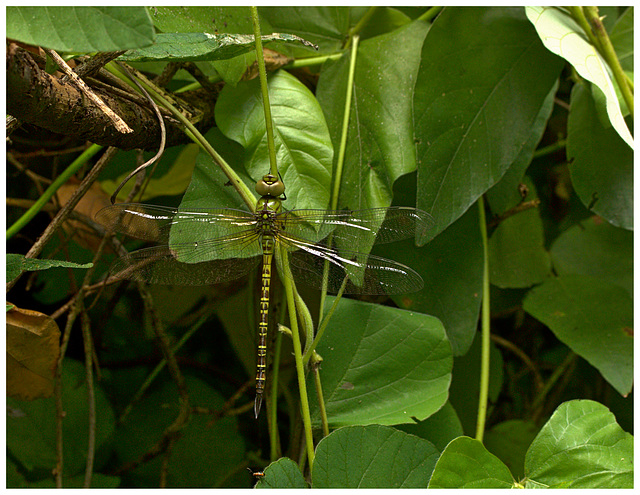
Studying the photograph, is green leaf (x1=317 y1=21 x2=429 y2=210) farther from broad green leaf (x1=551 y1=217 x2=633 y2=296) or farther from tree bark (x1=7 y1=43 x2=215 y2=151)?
broad green leaf (x1=551 y1=217 x2=633 y2=296)

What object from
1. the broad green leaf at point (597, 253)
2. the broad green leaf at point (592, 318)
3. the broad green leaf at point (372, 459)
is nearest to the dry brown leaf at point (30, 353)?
the broad green leaf at point (372, 459)

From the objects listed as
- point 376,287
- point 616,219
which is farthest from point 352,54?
point 616,219

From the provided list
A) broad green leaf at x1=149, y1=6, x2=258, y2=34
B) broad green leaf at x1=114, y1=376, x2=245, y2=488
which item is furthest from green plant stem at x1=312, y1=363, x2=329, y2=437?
broad green leaf at x1=149, y1=6, x2=258, y2=34

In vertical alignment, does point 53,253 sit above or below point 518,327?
above

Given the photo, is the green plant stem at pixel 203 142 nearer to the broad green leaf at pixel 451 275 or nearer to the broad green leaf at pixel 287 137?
the broad green leaf at pixel 287 137

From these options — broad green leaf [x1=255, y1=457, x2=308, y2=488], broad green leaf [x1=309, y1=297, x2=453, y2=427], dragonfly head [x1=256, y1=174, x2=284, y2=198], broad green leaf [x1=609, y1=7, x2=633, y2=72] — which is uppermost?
broad green leaf [x1=609, y1=7, x2=633, y2=72]

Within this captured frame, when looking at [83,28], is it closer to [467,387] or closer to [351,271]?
[351,271]

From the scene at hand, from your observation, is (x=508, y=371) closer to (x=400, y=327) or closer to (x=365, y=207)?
(x=400, y=327)
